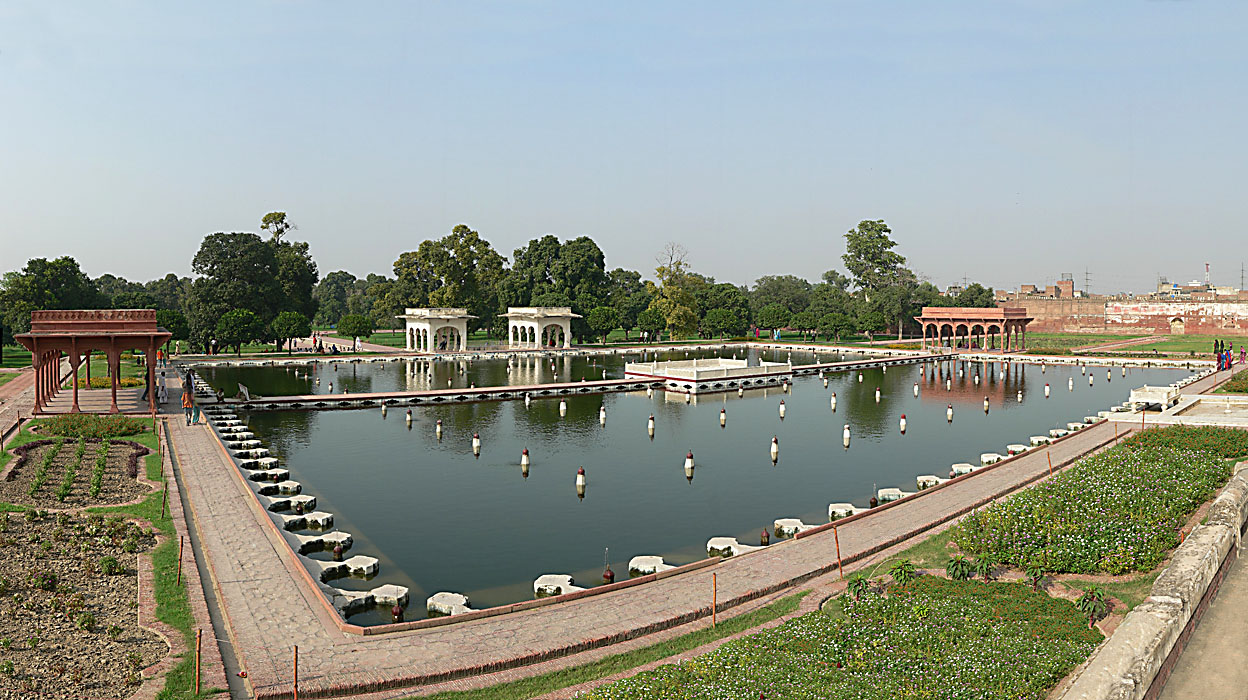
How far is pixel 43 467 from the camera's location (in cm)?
2559

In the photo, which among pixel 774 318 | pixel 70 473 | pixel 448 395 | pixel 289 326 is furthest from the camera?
pixel 774 318

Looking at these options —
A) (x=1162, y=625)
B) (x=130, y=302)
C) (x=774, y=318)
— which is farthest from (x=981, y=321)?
(x=130, y=302)

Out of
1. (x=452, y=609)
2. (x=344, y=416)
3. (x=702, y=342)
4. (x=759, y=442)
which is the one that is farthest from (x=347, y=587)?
(x=702, y=342)

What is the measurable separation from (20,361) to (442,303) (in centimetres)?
3816

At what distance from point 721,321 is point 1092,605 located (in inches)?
3568

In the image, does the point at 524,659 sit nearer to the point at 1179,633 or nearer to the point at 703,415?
the point at 1179,633

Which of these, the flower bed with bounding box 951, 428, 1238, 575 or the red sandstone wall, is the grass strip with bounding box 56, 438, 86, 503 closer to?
the flower bed with bounding box 951, 428, 1238, 575

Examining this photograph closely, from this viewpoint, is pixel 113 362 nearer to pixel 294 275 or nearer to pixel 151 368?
pixel 151 368

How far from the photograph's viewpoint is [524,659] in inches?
515

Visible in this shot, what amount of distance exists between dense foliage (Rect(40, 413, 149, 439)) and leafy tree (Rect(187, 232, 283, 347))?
44425 millimetres

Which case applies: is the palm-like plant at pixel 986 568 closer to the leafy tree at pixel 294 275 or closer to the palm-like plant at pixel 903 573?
the palm-like plant at pixel 903 573

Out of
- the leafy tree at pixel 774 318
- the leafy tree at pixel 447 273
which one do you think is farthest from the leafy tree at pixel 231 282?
the leafy tree at pixel 774 318

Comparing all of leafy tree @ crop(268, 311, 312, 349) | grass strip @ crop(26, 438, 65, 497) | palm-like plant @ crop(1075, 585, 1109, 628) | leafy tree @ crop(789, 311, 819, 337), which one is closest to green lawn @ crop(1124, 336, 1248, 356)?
leafy tree @ crop(789, 311, 819, 337)

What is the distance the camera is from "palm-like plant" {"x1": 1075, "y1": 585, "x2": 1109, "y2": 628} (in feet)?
45.7
